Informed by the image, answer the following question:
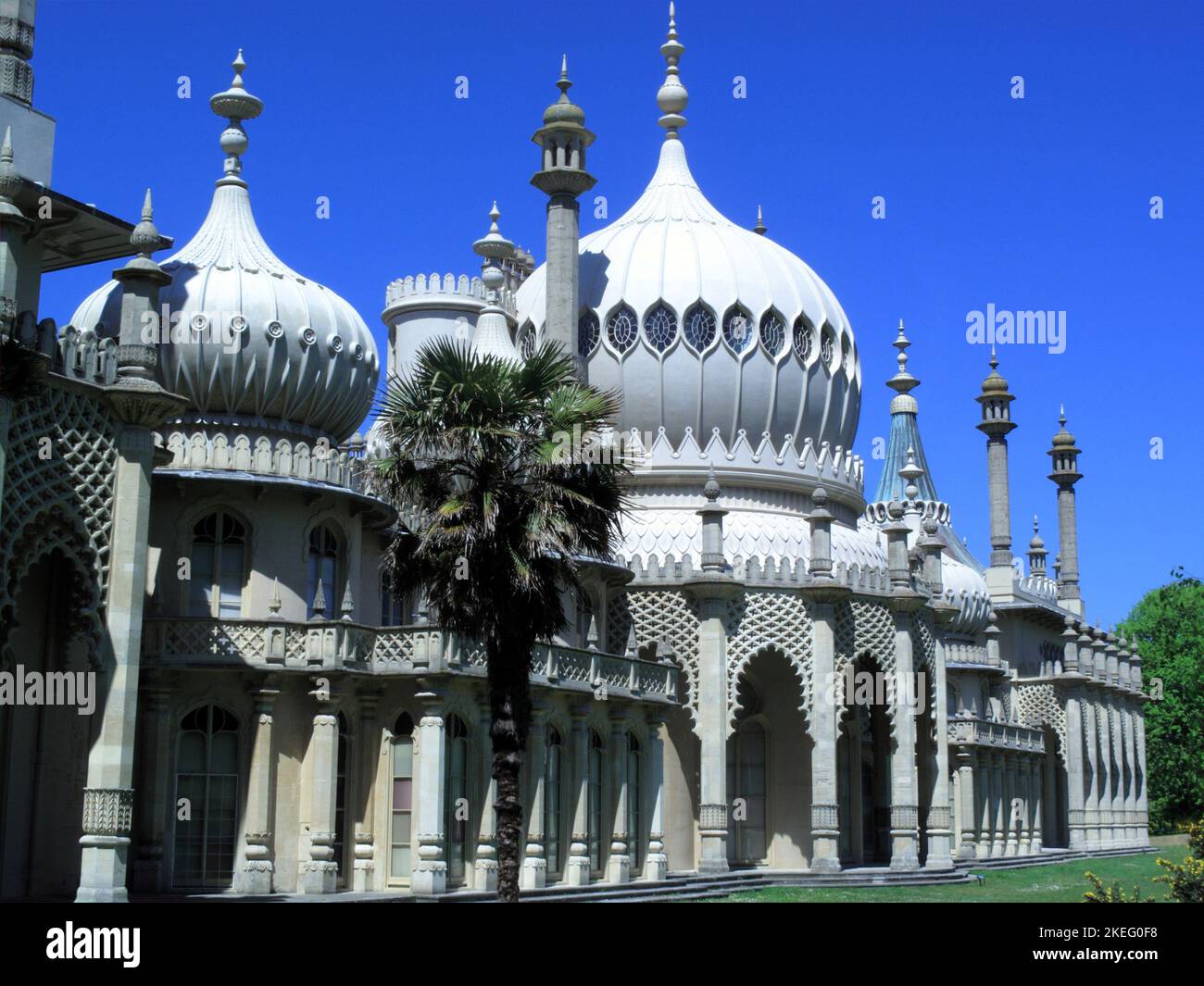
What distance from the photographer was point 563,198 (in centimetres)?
3803

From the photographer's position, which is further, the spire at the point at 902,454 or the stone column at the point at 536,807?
the spire at the point at 902,454

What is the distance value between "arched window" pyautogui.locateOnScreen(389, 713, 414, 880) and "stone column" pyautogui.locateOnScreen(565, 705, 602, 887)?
4257 millimetres

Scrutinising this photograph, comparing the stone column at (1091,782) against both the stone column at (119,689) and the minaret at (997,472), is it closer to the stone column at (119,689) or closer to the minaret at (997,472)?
the minaret at (997,472)

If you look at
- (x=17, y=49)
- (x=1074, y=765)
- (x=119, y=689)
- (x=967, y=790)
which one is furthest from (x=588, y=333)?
(x=1074, y=765)

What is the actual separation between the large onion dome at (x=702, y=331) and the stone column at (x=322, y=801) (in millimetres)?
15660

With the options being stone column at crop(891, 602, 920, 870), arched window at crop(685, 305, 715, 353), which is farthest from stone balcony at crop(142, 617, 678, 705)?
arched window at crop(685, 305, 715, 353)

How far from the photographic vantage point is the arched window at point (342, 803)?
27.5 metres

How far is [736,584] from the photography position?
37594mm

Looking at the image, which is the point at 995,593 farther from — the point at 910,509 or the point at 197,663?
the point at 197,663

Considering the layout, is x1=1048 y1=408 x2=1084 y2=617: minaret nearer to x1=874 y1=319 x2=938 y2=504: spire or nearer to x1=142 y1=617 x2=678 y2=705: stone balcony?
x1=874 y1=319 x2=938 y2=504: spire

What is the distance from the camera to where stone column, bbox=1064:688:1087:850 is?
60406 millimetres

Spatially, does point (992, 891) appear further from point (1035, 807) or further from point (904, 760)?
point (1035, 807)

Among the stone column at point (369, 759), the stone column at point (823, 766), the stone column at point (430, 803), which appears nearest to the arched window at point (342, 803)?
the stone column at point (369, 759)
